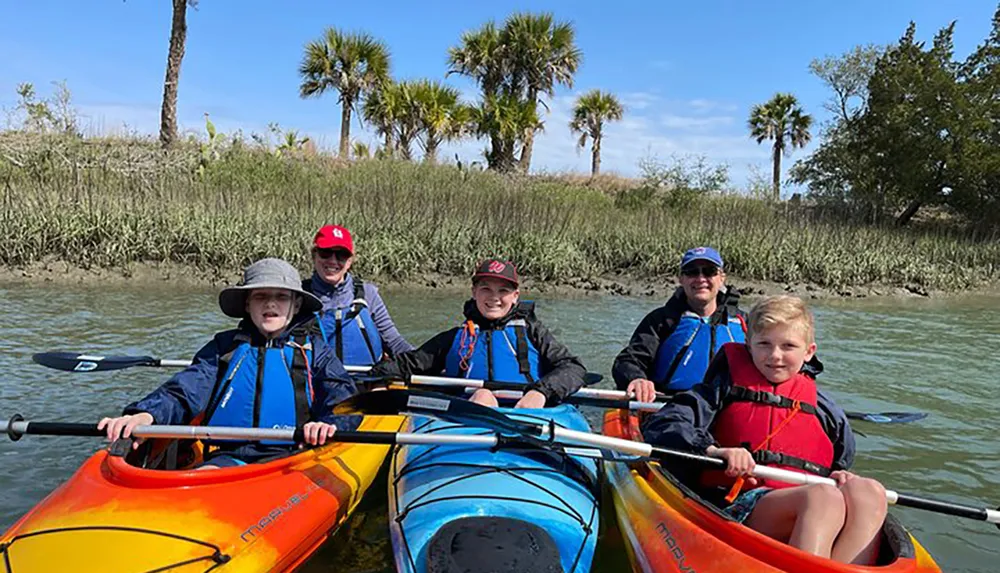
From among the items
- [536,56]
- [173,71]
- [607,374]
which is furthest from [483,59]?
[607,374]

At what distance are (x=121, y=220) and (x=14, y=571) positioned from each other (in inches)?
382

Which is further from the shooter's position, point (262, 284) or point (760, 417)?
point (262, 284)

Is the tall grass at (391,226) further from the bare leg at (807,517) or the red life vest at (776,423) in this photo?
the bare leg at (807,517)

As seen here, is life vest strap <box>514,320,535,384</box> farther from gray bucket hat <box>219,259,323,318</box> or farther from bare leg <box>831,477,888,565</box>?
bare leg <box>831,477,888,565</box>

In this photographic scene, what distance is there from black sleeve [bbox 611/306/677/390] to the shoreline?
589 cm

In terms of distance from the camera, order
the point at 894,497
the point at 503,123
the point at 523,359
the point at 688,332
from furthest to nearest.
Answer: the point at 503,123 < the point at 688,332 < the point at 523,359 < the point at 894,497

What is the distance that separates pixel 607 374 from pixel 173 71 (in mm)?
13129

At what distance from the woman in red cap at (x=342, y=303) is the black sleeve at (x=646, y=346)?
5.83 ft

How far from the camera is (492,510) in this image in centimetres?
257

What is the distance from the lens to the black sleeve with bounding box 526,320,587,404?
12.7 feet

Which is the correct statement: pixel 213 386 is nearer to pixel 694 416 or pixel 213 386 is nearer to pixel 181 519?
pixel 181 519

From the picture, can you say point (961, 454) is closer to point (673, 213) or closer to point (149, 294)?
point (149, 294)

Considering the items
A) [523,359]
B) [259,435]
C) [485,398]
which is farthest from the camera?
[523,359]

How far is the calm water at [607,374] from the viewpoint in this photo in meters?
3.52
